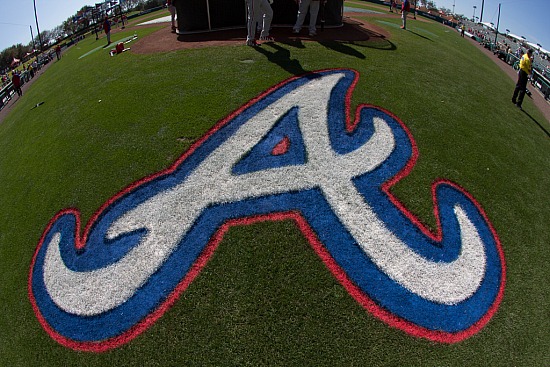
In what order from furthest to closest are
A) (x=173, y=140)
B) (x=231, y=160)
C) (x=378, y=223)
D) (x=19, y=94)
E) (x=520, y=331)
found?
(x=19, y=94), (x=173, y=140), (x=231, y=160), (x=378, y=223), (x=520, y=331)

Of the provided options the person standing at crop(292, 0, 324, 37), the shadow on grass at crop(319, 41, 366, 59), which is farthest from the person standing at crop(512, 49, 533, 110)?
the person standing at crop(292, 0, 324, 37)

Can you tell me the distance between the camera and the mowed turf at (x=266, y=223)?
25.7ft

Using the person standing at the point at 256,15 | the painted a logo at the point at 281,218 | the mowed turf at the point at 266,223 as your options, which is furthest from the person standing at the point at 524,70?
the person standing at the point at 256,15

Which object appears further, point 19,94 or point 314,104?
point 19,94

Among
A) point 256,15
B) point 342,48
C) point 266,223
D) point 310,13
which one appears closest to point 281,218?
point 266,223

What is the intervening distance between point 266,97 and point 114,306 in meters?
8.87

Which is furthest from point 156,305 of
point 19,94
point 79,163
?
point 19,94

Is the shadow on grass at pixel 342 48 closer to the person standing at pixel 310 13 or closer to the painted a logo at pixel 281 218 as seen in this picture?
the person standing at pixel 310 13

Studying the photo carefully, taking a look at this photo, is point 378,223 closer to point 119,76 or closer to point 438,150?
point 438,150

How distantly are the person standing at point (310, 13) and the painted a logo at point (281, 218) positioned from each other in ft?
31.8

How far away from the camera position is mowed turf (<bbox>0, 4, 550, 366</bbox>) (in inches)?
308

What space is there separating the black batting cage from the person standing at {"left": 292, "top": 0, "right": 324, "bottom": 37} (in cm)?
180

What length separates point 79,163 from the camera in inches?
511

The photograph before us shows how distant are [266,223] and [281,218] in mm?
442
